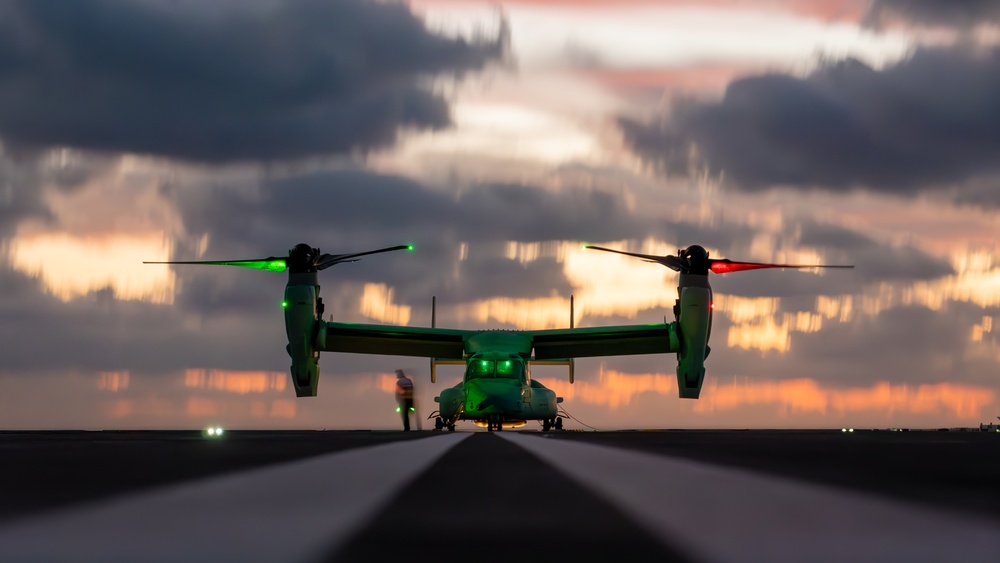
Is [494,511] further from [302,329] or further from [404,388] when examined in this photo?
[302,329]

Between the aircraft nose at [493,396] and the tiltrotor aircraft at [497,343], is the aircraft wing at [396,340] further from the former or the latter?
the aircraft nose at [493,396]

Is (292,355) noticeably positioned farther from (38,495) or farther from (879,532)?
(879,532)

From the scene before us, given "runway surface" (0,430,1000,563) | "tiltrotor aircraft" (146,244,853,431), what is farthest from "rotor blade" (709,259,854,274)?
"runway surface" (0,430,1000,563)

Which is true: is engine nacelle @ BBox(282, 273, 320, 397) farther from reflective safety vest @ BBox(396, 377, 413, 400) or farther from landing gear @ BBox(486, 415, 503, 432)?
landing gear @ BBox(486, 415, 503, 432)

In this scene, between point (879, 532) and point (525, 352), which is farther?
point (525, 352)

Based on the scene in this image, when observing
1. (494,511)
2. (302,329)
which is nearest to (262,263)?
(302,329)

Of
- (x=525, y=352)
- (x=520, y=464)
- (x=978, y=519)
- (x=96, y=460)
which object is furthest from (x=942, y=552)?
(x=525, y=352)

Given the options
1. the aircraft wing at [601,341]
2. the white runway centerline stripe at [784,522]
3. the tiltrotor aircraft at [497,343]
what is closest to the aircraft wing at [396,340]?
the tiltrotor aircraft at [497,343]
